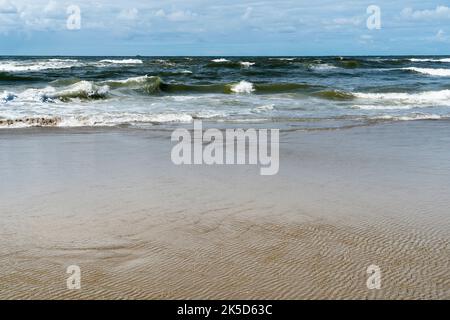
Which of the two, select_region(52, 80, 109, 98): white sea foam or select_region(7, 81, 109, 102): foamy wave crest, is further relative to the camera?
select_region(52, 80, 109, 98): white sea foam

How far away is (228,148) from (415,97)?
1370 cm

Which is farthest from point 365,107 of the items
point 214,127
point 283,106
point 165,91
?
point 165,91

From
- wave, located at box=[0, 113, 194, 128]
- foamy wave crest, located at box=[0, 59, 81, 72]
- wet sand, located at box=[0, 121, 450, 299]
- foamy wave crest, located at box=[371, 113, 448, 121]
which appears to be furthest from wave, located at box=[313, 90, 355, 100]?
foamy wave crest, located at box=[0, 59, 81, 72]

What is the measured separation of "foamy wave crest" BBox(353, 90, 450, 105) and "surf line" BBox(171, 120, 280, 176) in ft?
31.7

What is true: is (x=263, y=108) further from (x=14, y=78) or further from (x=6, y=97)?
(x=14, y=78)

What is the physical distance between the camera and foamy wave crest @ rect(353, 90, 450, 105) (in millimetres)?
18391

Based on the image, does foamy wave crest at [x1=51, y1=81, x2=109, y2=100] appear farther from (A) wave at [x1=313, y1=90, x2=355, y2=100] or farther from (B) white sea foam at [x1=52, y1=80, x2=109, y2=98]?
(A) wave at [x1=313, y1=90, x2=355, y2=100]

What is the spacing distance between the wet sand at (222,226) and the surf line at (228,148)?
26 cm

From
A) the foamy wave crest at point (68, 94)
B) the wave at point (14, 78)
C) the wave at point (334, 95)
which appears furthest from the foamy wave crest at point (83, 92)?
the wave at point (14, 78)

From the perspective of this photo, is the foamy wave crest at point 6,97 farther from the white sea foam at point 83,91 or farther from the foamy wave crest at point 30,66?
the foamy wave crest at point 30,66

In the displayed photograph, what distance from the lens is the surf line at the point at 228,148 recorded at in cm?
719

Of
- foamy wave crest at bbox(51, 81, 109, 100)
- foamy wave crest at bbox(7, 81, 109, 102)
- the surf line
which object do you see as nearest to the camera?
the surf line

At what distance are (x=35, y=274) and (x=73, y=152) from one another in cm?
440

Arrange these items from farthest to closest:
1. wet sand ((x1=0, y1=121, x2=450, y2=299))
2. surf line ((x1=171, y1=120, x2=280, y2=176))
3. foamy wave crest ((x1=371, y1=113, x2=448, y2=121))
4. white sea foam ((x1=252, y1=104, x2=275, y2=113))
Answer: white sea foam ((x1=252, y1=104, x2=275, y2=113)) → foamy wave crest ((x1=371, y1=113, x2=448, y2=121)) → surf line ((x1=171, y1=120, x2=280, y2=176)) → wet sand ((x1=0, y1=121, x2=450, y2=299))
